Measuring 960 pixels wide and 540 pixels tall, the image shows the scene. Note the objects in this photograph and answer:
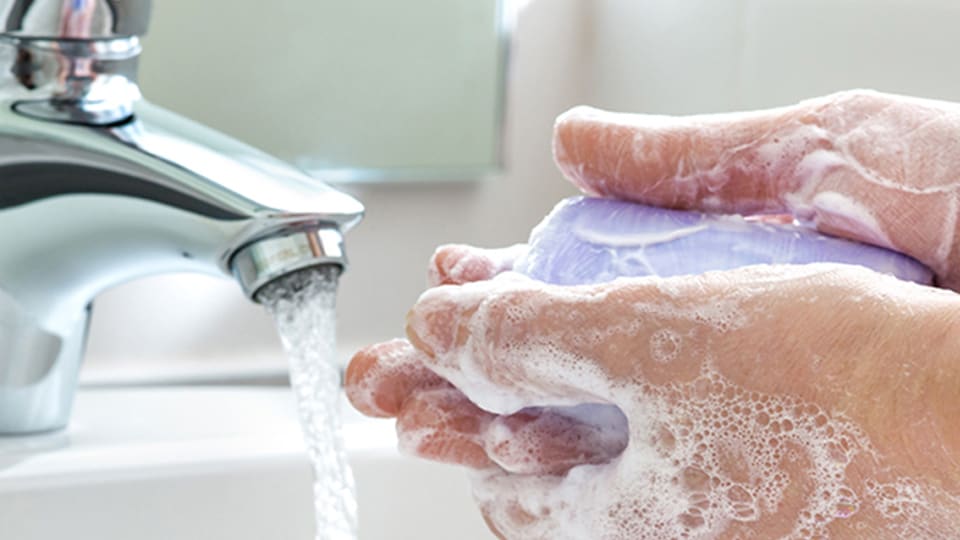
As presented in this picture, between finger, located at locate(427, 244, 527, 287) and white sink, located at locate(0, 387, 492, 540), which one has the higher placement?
finger, located at locate(427, 244, 527, 287)

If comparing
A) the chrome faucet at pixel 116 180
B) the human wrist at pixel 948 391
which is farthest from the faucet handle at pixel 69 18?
the human wrist at pixel 948 391

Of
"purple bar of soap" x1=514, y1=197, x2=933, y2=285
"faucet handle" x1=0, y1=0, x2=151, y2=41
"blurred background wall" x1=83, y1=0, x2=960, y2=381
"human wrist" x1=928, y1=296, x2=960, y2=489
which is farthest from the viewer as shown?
"blurred background wall" x1=83, y1=0, x2=960, y2=381

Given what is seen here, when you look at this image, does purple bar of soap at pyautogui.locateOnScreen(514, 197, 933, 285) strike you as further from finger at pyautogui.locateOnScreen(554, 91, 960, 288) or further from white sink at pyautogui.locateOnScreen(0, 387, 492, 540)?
white sink at pyautogui.locateOnScreen(0, 387, 492, 540)

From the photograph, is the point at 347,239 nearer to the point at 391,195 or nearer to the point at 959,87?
the point at 391,195

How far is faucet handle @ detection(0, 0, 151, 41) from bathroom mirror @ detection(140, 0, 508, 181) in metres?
0.19

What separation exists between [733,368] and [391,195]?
1.56 feet

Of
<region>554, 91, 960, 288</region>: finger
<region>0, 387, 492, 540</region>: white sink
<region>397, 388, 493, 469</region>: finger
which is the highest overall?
<region>554, 91, 960, 288</region>: finger

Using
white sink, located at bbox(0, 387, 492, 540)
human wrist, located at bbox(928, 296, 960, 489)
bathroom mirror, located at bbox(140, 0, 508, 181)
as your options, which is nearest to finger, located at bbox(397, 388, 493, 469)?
human wrist, located at bbox(928, 296, 960, 489)

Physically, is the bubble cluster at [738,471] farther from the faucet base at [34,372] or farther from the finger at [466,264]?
the faucet base at [34,372]

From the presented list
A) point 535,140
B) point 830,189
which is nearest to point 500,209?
point 535,140

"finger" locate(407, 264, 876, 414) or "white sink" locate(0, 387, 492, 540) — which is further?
"white sink" locate(0, 387, 492, 540)

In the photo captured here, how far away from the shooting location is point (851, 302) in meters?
0.30

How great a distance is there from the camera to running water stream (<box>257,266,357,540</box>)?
1.63ft

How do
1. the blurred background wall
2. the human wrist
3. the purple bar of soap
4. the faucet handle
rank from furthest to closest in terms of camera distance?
1. the blurred background wall
2. the faucet handle
3. the purple bar of soap
4. the human wrist
